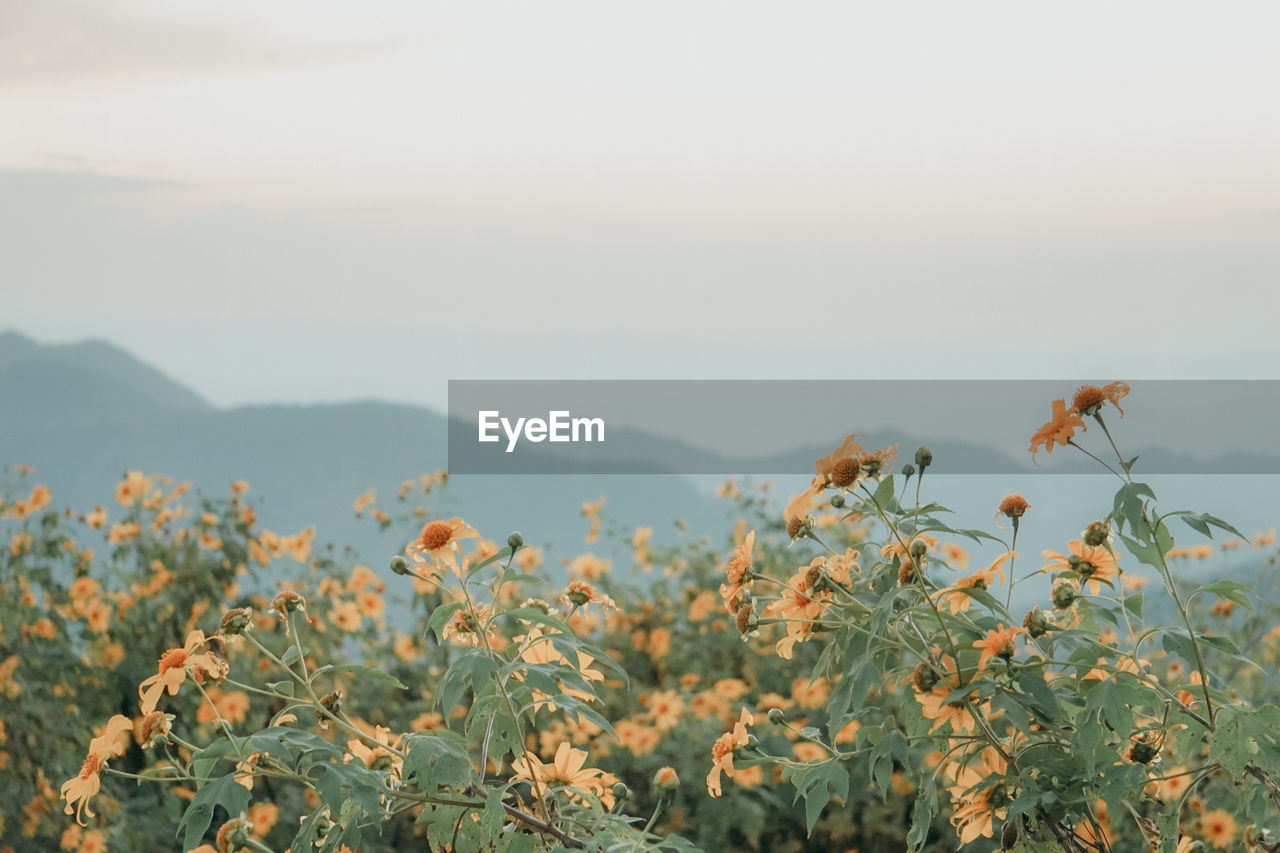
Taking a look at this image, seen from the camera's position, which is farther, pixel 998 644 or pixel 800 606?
pixel 800 606

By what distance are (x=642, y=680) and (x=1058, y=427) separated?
2.62 meters

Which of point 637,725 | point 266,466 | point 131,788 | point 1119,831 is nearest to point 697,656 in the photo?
point 637,725

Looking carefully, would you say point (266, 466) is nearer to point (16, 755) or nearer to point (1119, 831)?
point (16, 755)

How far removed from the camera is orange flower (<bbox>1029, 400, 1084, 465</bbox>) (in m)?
1.34

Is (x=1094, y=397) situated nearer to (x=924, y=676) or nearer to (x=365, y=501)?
(x=924, y=676)

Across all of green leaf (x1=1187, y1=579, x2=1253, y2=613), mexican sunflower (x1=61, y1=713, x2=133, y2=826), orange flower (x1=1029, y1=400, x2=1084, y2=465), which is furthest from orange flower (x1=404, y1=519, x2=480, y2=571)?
green leaf (x1=1187, y1=579, x2=1253, y2=613)

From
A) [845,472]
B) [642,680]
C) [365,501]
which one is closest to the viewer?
[845,472]

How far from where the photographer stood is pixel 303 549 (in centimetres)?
393

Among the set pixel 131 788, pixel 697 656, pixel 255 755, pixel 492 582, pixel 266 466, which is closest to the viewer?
pixel 255 755

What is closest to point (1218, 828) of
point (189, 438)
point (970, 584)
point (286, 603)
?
point (970, 584)

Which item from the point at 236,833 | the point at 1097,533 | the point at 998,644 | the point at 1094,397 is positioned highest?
the point at 1094,397

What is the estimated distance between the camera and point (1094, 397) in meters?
1.34

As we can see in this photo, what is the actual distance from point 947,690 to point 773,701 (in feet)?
5.75

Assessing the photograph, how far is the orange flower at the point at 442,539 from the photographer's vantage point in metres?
1.41
